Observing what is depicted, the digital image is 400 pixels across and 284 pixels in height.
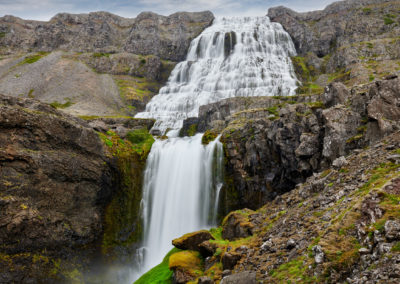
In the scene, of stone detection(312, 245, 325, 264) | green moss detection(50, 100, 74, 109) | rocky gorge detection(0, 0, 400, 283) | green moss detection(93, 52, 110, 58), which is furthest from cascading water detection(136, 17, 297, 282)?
green moss detection(93, 52, 110, 58)

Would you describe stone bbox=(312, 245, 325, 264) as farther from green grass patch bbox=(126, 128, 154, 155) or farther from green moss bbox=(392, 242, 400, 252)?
green grass patch bbox=(126, 128, 154, 155)

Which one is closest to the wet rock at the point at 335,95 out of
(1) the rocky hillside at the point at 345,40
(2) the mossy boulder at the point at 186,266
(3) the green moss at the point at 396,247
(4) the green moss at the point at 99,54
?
(2) the mossy boulder at the point at 186,266

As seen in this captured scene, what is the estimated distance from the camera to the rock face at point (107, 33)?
278 ft

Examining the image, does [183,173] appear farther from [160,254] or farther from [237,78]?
[237,78]

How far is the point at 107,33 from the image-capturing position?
91375mm

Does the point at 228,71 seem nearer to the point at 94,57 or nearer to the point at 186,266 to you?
the point at 94,57

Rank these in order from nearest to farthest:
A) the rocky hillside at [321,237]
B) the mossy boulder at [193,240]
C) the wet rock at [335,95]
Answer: the rocky hillside at [321,237] < the mossy boulder at [193,240] < the wet rock at [335,95]

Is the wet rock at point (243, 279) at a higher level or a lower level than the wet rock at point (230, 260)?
higher

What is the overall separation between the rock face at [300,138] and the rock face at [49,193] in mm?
10780

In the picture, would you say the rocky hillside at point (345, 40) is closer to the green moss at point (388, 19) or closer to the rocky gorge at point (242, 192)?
the green moss at point (388, 19)

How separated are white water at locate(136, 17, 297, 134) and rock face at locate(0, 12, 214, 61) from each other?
55.7 ft

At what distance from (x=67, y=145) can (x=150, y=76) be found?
181 ft

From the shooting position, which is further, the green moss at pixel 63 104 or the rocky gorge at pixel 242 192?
the green moss at pixel 63 104

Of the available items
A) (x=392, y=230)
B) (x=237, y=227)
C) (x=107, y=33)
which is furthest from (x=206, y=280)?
(x=107, y=33)
